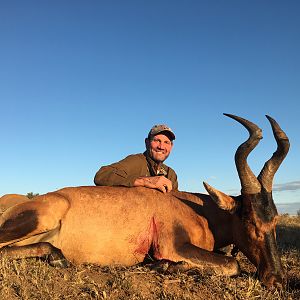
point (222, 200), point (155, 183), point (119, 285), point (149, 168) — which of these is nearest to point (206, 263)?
point (222, 200)

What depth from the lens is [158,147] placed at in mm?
7500

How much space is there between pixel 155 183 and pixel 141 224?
27.1 inches

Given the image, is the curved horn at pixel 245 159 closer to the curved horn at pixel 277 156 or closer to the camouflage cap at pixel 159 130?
the curved horn at pixel 277 156

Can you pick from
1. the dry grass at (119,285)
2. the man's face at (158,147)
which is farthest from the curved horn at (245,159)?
the man's face at (158,147)

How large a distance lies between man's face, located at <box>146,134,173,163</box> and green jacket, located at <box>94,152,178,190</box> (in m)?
0.16

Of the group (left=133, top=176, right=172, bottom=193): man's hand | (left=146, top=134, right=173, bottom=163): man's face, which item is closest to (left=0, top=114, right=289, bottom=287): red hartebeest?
(left=133, top=176, right=172, bottom=193): man's hand

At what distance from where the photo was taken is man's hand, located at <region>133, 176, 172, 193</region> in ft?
20.1

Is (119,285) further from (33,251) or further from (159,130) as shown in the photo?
(159,130)

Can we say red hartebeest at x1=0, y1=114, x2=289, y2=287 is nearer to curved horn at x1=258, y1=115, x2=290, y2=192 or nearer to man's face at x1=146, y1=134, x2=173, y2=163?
curved horn at x1=258, y1=115, x2=290, y2=192

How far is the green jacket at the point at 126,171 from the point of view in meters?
6.39

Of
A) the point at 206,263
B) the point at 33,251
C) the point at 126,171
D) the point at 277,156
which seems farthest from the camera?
the point at 126,171

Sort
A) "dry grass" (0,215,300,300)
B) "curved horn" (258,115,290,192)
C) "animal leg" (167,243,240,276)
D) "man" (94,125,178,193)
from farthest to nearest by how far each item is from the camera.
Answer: "man" (94,125,178,193)
"curved horn" (258,115,290,192)
"animal leg" (167,243,240,276)
"dry grass" (0,215,300,300)

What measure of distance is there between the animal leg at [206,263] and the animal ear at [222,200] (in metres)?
0.65

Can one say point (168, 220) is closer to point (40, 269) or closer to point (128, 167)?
point (128, 167)
